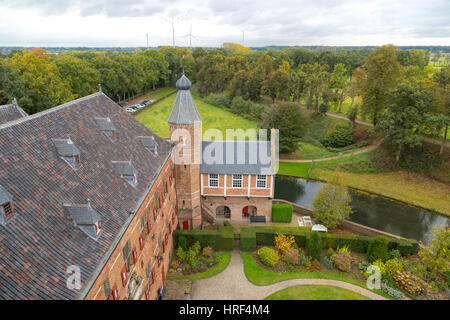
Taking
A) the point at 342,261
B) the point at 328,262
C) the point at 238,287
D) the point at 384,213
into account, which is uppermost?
the point at 342,261

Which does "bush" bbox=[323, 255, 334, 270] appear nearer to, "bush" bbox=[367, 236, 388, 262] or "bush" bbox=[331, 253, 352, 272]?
"bush" bbox=[331, 253, 352, 272]

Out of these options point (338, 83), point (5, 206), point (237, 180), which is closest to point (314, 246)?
point (237, 180)

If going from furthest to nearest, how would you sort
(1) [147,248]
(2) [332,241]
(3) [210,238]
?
1. (2) [332,241]
2. (3) [210,238]
3. (1) [147,248]

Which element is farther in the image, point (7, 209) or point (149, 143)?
point (149, 143)

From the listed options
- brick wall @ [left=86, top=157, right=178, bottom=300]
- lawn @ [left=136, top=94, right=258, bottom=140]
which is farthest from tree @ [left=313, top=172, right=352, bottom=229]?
lawn @ [left=136, top=94, right=258, bottom=140]

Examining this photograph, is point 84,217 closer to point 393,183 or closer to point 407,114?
point 393,183

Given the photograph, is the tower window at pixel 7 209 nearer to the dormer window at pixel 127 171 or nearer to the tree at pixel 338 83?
the dormer window at pixel 127 171
